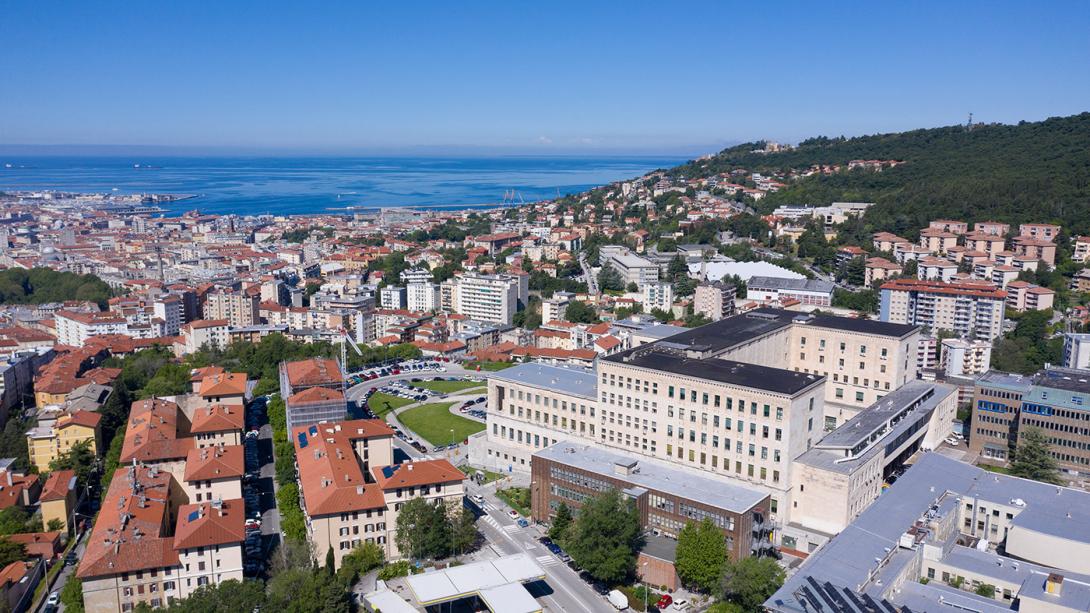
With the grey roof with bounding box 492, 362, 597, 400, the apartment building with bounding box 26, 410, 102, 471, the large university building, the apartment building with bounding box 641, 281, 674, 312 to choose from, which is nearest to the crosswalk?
the large university building

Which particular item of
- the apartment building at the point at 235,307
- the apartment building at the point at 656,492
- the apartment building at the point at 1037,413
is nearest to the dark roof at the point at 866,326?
the apartment building at the point at 1037,413

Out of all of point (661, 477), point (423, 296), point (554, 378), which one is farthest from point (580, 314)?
point (661, 477)

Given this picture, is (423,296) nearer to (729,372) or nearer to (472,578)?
(729,372)

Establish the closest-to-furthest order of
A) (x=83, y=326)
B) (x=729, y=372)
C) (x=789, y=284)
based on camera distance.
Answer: (x=729, y=372) < (x=83, y=326) < (x=789, y=284)

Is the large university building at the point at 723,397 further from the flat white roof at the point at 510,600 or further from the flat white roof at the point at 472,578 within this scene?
the flat white roof at the point at 510,600

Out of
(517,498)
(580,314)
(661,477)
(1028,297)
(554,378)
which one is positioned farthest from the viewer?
(580,314)

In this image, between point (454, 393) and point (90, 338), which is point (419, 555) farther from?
point (90, 338)

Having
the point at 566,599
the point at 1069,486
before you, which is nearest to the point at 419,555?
the point at 566,599
